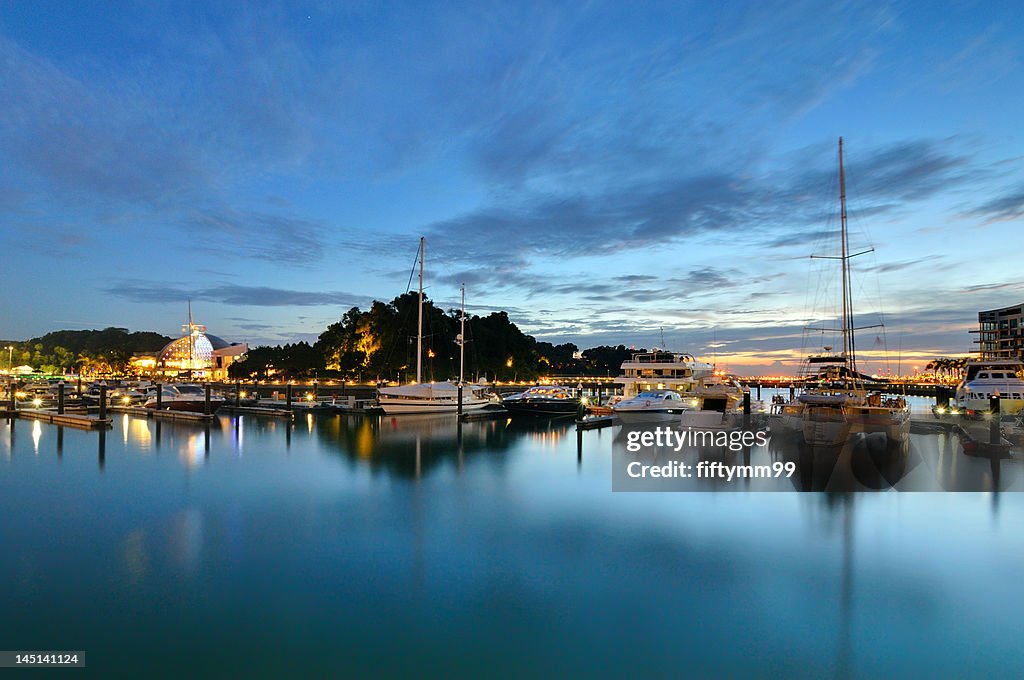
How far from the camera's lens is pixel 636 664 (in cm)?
913

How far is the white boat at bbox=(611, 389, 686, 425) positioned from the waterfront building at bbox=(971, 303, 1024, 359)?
260ft

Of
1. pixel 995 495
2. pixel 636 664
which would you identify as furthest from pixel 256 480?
pixel 995 495

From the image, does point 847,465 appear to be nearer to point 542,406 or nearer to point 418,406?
point 542,406

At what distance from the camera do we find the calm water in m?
9.44

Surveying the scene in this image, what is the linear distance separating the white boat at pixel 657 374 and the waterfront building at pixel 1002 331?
229 feet

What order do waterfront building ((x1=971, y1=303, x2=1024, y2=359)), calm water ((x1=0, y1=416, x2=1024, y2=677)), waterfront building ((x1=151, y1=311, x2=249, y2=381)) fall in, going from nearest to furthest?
calm water ((x1=0, y1=416, x2=1024, y2=677)) → waterfront building ((x1=971, y1=303, x2=1024, y2=359)) → waterfront building ((x1=151, y1=311, x2=249, y2=381))

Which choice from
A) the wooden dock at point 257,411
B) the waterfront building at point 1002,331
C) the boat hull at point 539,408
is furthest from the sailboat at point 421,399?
the waterfront building at point 1002,331

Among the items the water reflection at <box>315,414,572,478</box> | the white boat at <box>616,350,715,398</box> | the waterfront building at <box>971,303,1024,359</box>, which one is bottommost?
the water reflection at <box>315,414,572,478</box>

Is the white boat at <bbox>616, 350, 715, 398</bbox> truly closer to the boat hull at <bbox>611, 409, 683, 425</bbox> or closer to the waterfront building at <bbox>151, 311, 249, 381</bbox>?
the boat hull at <bbox>611, 409, 683, 425</bbox>

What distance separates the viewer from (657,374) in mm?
54406

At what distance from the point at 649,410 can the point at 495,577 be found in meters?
32.0

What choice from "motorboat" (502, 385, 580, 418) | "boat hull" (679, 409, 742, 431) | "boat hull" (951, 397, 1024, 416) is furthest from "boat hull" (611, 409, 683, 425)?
"boat hull" (951, 397, 1024, 416)

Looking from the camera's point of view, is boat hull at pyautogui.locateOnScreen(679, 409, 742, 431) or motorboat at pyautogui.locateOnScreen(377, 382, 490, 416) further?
motorboat at pyautogui.locateOnScreen(377, 382, 490, 416)

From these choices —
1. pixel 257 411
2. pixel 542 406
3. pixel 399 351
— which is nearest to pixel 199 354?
pixel 399 351
